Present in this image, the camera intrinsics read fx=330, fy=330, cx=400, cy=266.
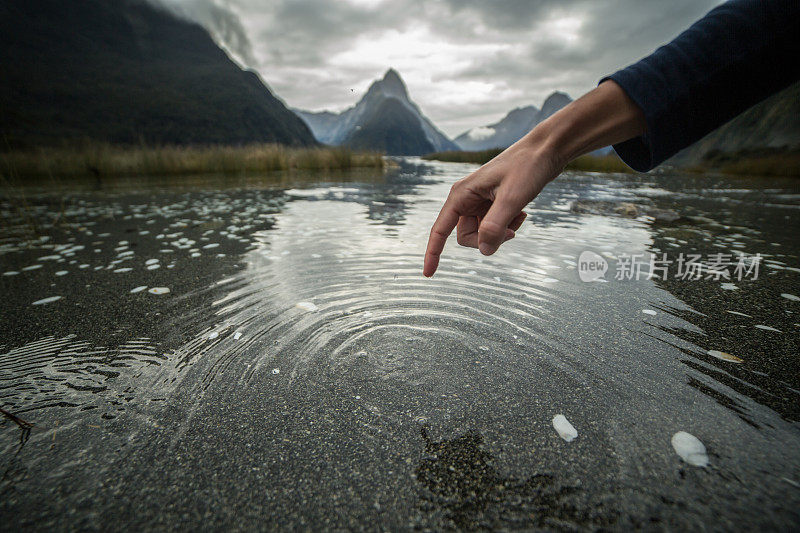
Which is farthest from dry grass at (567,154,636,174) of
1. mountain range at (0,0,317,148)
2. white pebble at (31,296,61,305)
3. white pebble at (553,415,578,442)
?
mountain range at (0,0,317,148)

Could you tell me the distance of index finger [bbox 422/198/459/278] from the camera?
1519mm

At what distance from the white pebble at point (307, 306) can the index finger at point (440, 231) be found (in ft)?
4.72

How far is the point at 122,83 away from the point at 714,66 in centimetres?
13429

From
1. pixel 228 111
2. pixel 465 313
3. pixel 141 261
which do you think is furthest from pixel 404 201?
pixel 228 111

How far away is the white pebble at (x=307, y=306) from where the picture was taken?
282cm

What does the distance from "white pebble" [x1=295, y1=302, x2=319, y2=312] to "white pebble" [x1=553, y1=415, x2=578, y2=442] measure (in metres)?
1.94

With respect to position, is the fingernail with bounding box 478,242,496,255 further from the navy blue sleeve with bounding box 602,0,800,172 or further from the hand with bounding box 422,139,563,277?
the navy blue sleeve with bounding box 602,0,800,172

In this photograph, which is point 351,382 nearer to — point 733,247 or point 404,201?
point 733,247

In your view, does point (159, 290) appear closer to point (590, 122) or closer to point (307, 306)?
point (307, 306)

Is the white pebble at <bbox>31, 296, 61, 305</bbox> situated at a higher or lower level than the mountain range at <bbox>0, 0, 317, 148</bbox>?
lower

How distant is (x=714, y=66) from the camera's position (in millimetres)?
1209

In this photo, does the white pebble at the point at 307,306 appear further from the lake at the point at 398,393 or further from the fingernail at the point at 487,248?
the fingernail at the point at 487,248

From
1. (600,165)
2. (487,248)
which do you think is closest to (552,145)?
(487,248)

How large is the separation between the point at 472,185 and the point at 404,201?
870cm
